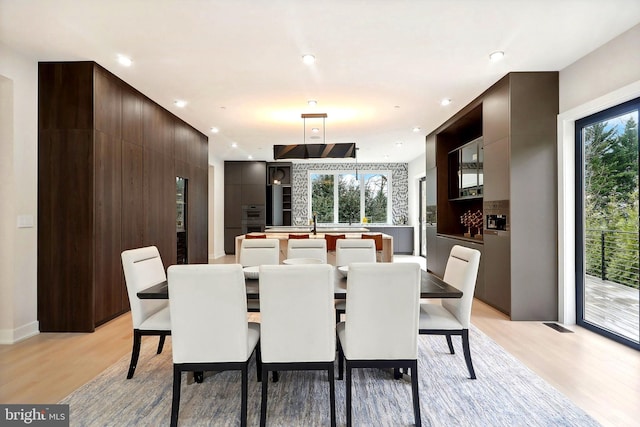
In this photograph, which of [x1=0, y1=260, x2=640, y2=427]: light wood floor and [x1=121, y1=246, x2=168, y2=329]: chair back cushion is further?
[x1=121, y1=246, x2=168, y2=329]: chair back cushion

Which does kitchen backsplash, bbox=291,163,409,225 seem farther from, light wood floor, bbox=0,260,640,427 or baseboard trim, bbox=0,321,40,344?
baseboard trim, bbox=0,321,40,344

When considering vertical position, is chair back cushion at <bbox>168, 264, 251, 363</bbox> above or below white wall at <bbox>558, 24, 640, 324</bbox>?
below

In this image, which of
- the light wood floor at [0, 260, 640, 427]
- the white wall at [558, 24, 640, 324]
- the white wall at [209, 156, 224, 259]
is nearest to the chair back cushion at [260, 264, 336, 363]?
the light wood floor at [0, 260, 640, 427]

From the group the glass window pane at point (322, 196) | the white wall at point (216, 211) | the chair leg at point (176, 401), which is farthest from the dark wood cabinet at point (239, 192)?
the chair leg at point (176, 401)

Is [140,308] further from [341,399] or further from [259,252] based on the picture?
[341,399]

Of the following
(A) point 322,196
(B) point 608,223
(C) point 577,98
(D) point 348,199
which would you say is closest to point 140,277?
(B) point 608,223

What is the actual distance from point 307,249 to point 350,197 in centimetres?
696

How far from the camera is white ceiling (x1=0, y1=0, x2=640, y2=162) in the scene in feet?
8.57

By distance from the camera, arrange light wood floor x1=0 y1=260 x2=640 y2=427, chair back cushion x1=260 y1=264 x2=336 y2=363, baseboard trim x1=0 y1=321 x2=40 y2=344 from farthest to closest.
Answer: baseboard trim x1=0 y1=321 x2=40 y2=344 → light wood floor x1=0 y1=260 x2=640 y2=427 → chair back cushion x1=260 y1=264 x2=336 y2=363

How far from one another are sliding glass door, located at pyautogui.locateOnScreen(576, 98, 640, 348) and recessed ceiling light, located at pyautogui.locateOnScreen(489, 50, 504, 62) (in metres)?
1.09

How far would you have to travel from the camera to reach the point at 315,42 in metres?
3.12

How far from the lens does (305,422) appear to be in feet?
6.59

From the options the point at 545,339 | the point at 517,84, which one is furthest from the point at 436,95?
the point at 545,339

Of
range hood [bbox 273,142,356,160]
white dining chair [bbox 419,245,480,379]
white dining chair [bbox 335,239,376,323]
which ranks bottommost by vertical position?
white dining chair [bbox 419,245,480,379]
